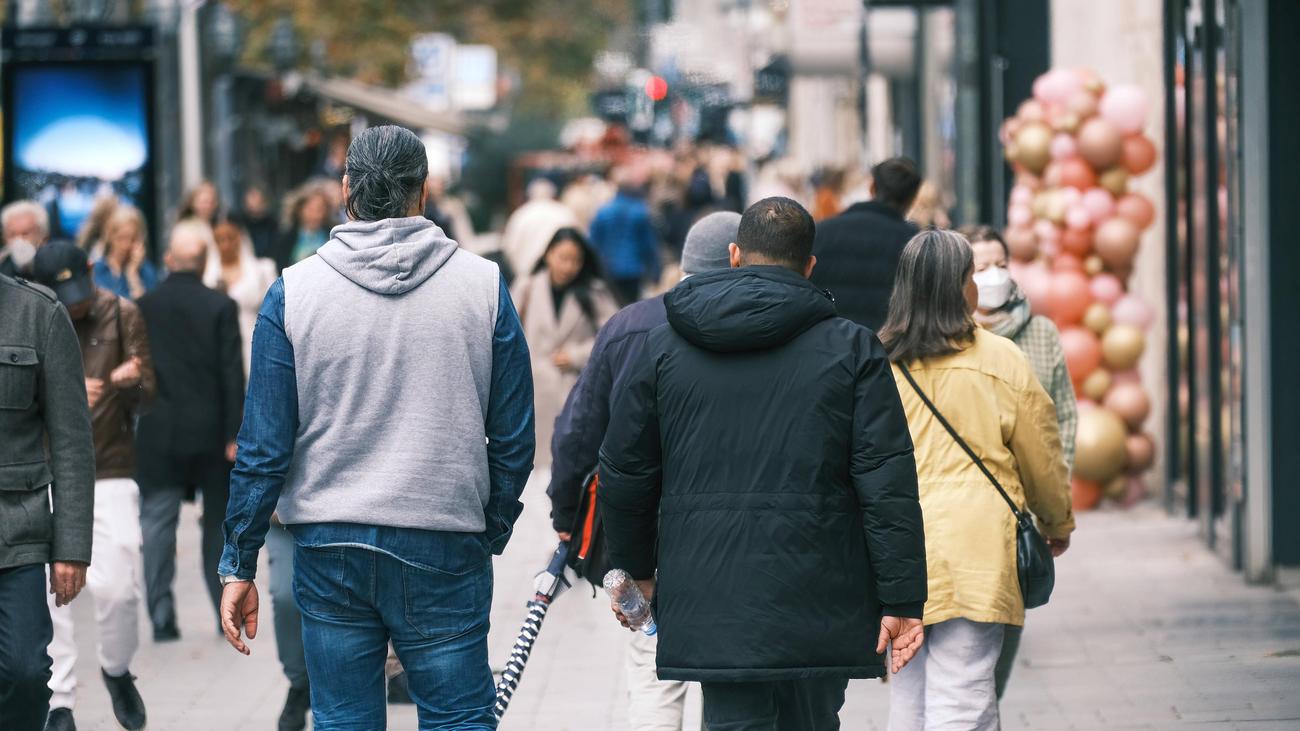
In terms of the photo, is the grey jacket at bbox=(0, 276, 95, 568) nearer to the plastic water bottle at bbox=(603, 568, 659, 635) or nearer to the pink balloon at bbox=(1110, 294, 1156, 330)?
the plastic water bottle at bbox=(603, 568, 659, 635)

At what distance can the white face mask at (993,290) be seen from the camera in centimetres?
679

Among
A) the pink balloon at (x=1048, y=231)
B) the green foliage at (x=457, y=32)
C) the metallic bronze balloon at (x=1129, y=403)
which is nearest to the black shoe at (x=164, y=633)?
the pink balloon at (x=1048, y=231)

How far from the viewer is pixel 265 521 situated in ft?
14.9

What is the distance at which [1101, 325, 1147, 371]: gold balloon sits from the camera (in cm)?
1152

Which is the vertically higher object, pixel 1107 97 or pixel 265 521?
pixel 1107 97

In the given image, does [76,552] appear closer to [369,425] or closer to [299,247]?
[369,425]

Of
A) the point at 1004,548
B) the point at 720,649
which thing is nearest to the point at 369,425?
the point at 720,649

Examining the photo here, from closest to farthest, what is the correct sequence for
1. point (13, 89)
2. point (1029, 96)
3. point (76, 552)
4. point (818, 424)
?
1. point (818, 424)
2. point (76, 552)
3. point (1029, 96)
4. point (13, 89)

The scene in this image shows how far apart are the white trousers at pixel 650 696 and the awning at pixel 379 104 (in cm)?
2471

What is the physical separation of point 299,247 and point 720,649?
988 cm

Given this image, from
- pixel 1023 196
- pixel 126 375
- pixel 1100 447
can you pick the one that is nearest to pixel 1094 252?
pixel 1023 196

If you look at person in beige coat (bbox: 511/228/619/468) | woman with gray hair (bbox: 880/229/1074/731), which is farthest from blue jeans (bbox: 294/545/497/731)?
person in beige coat (bbox: 511/228/619/468)

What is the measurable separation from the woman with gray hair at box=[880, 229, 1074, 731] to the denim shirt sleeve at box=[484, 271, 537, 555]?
115 centimetres

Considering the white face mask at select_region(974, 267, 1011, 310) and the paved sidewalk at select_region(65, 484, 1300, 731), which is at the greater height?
the white face mask at select_region(974, 267, 1011, 310)
